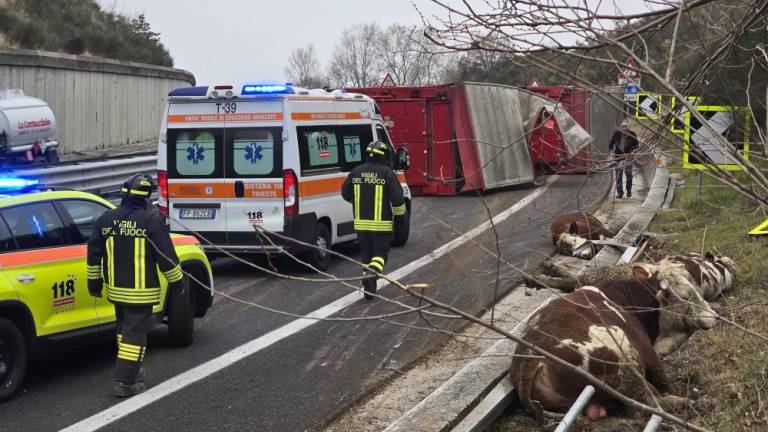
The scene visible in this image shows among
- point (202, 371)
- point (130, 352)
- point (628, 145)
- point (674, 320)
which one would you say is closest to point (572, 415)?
point (674, 320)

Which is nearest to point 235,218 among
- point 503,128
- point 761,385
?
point 761,385

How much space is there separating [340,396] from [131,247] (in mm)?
1915

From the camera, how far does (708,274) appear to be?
8539mm

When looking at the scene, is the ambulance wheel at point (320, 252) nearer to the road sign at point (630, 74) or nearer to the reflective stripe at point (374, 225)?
the reflective stripe at point (374, 225)

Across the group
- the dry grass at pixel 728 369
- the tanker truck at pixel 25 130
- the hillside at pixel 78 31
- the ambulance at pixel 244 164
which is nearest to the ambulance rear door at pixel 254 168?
the ambulance at pixel 244 164

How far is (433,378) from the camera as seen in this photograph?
24.6ft

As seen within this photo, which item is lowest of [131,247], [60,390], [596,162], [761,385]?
[60,390]

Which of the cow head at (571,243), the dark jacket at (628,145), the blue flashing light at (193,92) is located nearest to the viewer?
the dark jacket at (628,145)

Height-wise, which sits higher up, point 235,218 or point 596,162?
point 596,162

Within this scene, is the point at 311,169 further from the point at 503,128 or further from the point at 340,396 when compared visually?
the point at 503,128

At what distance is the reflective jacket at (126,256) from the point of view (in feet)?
23.6

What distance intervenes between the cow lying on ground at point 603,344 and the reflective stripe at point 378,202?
4.12m

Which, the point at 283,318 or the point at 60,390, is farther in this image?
the point at 283,318

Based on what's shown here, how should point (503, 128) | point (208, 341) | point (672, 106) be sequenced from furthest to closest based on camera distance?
point (503, 128)
point (208, 341)
point (672, 106)
